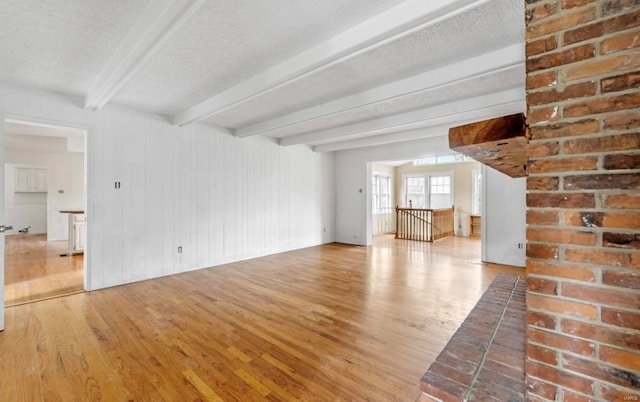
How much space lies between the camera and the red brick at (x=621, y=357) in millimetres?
809

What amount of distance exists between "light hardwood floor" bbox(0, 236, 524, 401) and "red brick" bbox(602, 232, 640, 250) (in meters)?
1.49

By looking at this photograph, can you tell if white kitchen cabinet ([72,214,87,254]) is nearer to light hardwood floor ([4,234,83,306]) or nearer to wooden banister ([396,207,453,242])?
light hardwood floor ([4,234,83,306])

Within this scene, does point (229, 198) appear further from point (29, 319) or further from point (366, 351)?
point (366, 351)

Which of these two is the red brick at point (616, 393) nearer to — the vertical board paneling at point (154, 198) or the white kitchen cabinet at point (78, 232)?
the vertical board paneling at point (154, 198)

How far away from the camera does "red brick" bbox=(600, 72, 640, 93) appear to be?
0.81m

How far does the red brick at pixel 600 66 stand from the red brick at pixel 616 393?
0.94 metres

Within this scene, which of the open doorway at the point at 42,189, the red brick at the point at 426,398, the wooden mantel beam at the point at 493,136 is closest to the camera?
the wooden mantel beam at the point at 493,136

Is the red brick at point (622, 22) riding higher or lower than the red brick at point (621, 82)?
higher

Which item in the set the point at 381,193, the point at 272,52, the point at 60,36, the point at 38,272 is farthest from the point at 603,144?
the point at 381,193

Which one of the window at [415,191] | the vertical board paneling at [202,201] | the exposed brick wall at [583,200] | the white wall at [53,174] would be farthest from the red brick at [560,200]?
the white wall at [53,174]

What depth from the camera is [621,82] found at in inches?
32.5

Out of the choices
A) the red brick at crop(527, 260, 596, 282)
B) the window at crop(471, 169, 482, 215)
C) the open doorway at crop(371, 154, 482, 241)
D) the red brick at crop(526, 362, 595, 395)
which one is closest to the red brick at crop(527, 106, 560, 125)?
the red brick at crop(527, 260, 596, 282)

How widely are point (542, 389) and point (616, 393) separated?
18 cm

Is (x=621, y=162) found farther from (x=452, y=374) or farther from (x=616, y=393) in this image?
(x=452, y=374)
